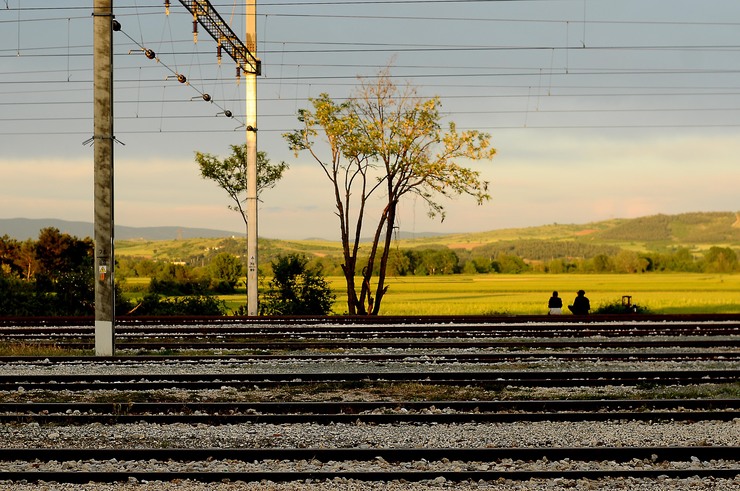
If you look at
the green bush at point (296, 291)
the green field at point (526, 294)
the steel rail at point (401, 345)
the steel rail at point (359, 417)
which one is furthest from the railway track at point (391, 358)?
the green field at point (526, 294)

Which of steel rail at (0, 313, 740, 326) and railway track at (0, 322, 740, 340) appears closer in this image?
railway track at (0, 322, 740, 340)

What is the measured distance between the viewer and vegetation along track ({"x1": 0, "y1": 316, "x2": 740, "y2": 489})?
916 centimetres

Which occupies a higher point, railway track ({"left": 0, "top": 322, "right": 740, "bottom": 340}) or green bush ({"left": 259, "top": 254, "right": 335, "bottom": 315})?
green bush ({"left": 259, "top": 254, "right": 335, "bottom": 315})

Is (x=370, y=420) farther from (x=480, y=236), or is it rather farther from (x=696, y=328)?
(x=480, y=236)

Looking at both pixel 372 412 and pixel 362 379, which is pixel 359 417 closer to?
pixel 372 412

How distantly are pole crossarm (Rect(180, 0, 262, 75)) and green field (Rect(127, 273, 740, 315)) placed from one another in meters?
11.1

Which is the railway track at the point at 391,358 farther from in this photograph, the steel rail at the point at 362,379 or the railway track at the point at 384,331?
the railway track at the point at 384,331

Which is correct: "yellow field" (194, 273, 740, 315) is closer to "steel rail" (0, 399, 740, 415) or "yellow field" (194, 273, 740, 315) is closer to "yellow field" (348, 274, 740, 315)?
"yellow field" (348, 274, 740, 315)

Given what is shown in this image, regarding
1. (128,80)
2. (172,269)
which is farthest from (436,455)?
(172,269)

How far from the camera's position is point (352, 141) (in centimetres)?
3044

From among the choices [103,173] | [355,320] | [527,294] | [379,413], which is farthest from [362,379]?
[527,294]

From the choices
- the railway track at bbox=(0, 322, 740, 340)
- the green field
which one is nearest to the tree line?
the green field

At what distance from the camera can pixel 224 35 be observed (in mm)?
23891

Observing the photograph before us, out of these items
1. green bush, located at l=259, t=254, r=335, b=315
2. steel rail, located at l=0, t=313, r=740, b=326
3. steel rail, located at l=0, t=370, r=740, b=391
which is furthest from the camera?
green bush, located at l=259, t=254, r=335, b=315
